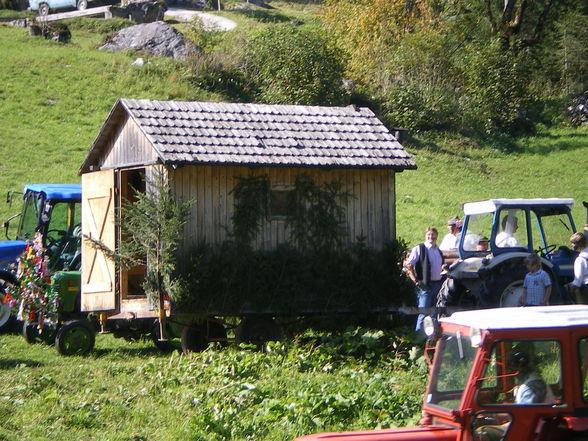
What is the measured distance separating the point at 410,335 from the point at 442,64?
912 inches

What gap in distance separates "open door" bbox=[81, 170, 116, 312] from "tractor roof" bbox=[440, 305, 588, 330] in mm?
7987

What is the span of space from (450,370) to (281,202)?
7157 millimetres

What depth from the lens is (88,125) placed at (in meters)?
27.1

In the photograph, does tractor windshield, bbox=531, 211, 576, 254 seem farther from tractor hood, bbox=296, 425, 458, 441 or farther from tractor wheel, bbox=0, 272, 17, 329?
tractor hood, bbox=296, 425, 458, 441

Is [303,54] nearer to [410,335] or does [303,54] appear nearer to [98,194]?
[98,194]

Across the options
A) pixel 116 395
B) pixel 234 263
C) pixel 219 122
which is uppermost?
pixel 219 122

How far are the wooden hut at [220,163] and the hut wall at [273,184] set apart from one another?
14 mm

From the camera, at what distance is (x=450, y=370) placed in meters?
6.12

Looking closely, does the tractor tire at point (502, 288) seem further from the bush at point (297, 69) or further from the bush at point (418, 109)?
the bush at point (418, 109)

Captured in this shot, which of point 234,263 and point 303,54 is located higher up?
point 303,54

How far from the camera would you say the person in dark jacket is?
1359cm

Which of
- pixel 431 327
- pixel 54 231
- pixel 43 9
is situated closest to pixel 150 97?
pixel 54 231

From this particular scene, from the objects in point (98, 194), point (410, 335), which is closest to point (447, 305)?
point (410, 335)

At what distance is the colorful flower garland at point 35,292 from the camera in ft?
43.9
